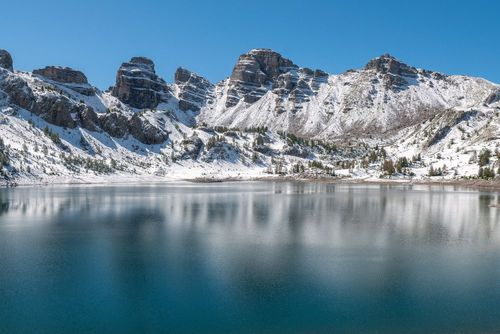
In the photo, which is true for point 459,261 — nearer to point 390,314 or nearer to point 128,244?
point 390,314

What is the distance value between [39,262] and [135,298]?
15.2 m

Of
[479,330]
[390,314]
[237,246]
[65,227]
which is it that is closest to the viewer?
[479,330]

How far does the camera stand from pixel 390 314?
2905 cm

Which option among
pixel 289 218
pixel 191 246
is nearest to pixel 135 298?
pixel 191 246

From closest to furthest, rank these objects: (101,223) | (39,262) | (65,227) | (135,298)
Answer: (135,298), (39,262), (65,227), (101,223)

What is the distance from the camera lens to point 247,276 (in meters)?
37.3

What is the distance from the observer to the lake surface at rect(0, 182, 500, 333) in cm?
2794

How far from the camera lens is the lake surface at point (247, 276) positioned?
2794 centimetres

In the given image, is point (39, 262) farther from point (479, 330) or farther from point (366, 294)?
point (479, 330)

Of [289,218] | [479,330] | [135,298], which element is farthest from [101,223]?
[479,330]

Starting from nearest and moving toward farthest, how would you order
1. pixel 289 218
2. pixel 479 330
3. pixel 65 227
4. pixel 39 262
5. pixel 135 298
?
pixel 479 330
pixel 135 298
pixel 39 262
pixel 65 227
pixel 289 218

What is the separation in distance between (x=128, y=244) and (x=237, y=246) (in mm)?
12435

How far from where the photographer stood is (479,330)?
87.0ft

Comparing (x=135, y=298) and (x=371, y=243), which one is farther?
(x=371, y=243)
